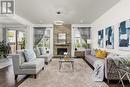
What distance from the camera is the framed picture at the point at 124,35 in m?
5.23

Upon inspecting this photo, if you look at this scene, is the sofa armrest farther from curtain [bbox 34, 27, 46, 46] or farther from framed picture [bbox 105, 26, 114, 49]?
curtain [bbox 34, 27, 46, 46]

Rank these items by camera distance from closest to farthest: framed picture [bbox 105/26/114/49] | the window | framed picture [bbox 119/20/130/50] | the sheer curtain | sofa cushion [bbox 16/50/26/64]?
framed picture [bbox 119/20/130/50]
sofa cushion [bbox 16/50/26/64]
framed picture [bbox 105/26/114/49]
the sheer curtain
the window

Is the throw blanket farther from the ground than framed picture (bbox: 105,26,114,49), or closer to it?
closer to it

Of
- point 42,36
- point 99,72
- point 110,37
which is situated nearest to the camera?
point 99,72

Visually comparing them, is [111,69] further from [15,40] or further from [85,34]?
[15,40]

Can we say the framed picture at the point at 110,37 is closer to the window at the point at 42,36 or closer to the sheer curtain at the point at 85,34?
the sheer curtain at the point at 85,34

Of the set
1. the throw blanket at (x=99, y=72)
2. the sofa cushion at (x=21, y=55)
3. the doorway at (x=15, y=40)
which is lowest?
the throw blanket at (x=99, y=72)

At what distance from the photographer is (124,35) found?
18.1ft

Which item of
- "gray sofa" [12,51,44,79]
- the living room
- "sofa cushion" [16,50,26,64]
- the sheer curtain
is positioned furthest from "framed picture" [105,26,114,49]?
the sheer curtain

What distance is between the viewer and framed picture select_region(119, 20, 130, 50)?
5.23 m

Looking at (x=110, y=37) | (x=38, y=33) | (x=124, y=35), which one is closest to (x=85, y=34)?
(x=38, y=33)

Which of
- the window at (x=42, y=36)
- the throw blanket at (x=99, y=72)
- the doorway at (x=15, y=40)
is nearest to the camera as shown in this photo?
the throw blanket at (x=99, y=72)

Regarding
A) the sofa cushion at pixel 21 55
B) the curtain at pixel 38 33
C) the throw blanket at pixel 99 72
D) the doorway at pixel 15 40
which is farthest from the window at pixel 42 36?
the throw blanket at pixel 99 72

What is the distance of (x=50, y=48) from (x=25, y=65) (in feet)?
24.9
